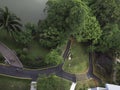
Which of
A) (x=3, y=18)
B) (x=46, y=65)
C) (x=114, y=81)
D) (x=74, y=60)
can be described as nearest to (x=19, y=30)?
(x=3, y=18)

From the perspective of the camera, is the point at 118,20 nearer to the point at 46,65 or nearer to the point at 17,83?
the point at 46,65

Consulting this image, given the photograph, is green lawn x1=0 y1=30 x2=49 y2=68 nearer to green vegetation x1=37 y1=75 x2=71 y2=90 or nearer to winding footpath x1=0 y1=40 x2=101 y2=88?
winding footpath x1=0 y1=40 x2=101 y2=88

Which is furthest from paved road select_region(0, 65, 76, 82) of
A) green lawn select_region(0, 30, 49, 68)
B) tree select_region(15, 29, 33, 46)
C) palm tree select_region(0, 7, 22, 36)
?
palm tree select_region(0, 7, 22, 36)

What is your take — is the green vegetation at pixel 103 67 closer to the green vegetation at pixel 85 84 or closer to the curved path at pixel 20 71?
the green vegetation at pixel 85 84

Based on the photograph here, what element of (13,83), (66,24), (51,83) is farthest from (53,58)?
(13,83)

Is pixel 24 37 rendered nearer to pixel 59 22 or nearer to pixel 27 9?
pixel 59 22

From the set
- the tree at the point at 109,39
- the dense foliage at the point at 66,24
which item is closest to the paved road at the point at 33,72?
the dense foliage at the point at 66,24
